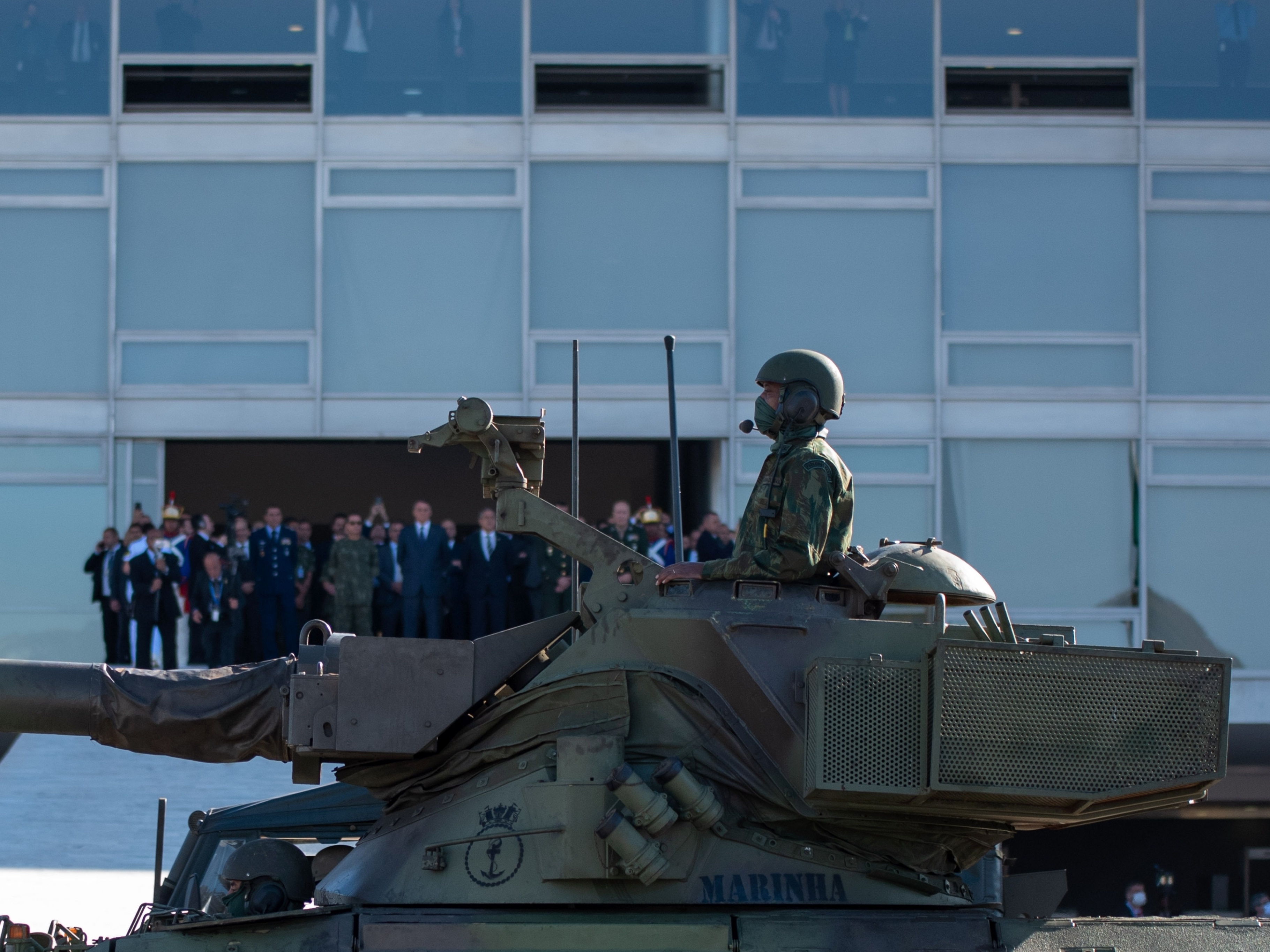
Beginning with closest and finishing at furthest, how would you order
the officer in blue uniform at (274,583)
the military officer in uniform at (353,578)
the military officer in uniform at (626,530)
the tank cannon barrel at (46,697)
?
1. the tank cannon barrel at (46,697)
2. the military officer in uniform at (626,530)
3. the military officer in uniform at (353,578)
4. the officer in blue uniform at (274,583)

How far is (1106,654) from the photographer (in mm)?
6777

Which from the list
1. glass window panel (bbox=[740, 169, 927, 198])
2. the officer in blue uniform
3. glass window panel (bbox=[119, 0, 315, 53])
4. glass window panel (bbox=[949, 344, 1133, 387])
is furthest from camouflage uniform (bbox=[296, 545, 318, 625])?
glass window panel (bbox=[949, 344, 1133, 387])

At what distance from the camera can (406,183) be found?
21.3 metres

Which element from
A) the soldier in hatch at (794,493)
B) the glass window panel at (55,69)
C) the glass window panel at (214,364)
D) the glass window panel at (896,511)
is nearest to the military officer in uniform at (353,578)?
the glass window panel at (214,364)

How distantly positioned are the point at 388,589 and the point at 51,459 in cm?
539

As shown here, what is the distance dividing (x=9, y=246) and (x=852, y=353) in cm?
1113

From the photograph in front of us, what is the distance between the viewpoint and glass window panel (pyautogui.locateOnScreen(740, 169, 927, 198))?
70.4ft

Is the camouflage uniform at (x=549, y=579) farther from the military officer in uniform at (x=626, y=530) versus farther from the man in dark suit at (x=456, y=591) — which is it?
the man in dark suit at (x=456, y=591)

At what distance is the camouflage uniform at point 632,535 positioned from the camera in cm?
1758

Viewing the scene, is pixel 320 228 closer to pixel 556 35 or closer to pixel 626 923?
pixel 556 35

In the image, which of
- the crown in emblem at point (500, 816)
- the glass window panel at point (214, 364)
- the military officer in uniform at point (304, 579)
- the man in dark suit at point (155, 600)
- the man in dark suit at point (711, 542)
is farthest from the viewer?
the glass window panel at point (214, 364)

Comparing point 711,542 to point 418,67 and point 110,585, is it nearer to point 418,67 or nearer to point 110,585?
point 110,585

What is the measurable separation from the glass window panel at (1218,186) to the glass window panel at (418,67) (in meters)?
8.71

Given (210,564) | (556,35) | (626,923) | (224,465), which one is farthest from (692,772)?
(224,465)
